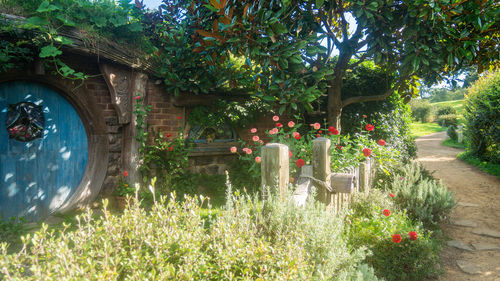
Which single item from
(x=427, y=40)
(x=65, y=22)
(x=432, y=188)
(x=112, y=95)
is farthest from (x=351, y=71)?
(x=65, y=22)

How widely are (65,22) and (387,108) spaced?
6.39 meters

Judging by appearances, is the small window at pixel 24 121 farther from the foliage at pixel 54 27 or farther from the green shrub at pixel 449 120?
the green shrub at pixel 449 120

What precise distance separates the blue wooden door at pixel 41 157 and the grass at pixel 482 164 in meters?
10.1

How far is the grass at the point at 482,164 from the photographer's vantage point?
8030 millimetres

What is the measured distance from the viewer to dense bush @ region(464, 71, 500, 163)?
8.01 m

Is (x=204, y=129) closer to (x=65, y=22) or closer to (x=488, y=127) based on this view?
(x=65, y=22)

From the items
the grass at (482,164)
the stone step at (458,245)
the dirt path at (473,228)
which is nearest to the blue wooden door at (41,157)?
the dirt path at (473,228)

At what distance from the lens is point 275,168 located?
2.34 metres

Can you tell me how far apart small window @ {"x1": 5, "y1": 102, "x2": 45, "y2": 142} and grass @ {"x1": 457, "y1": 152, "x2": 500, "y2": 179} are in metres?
10.5

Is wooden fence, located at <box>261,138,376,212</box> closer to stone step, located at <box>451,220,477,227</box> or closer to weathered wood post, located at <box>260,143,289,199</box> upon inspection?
weathered wood post, located at <box>260,143,289,199</box>

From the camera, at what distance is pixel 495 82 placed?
26.7 feet

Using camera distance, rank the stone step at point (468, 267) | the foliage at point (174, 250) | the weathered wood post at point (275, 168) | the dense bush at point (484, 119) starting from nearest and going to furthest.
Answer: the foliage at point (174, 250)
the weathered wood post at point (275, 168)
the stone step at point (468, 267)
the dense bush at point (484, 119)

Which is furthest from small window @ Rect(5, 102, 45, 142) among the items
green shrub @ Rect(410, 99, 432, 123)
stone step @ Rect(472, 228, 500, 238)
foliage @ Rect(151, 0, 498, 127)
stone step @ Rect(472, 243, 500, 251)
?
green shrub @ Rect(410, 99, 432, 123)

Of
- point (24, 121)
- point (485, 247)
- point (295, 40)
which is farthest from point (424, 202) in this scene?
point (24, 121)
